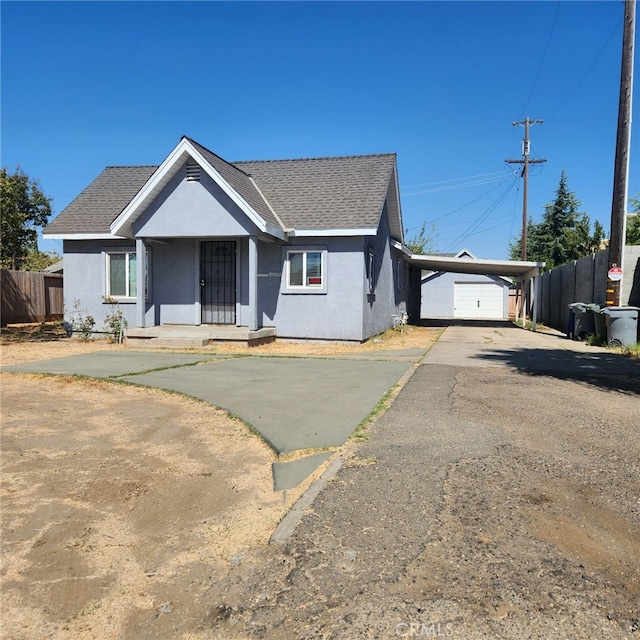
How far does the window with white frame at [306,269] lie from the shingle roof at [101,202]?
18.8ft

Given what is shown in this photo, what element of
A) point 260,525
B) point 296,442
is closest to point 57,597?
point 260,525

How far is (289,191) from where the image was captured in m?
17.1

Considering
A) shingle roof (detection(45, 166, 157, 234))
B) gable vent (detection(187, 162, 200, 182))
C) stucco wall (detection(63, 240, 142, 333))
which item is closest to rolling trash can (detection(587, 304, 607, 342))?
gable vent (detection(187, 162, 200, 182))

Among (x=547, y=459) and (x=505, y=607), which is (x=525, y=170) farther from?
(x=505, y=607)

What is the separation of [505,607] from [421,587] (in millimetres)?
419

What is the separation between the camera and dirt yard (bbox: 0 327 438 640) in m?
2.76

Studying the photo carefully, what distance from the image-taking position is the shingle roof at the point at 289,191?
1519 cm

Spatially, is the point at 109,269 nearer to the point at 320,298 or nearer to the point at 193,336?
the point at 193,336

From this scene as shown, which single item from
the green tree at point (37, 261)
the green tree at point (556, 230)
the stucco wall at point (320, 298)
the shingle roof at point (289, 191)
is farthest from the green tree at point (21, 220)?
the green tree at point (556, 230)

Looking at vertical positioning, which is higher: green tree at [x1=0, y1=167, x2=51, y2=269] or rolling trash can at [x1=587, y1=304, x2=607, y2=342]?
green tree at [x1=0, y1=167, x2=51, y2=269]
